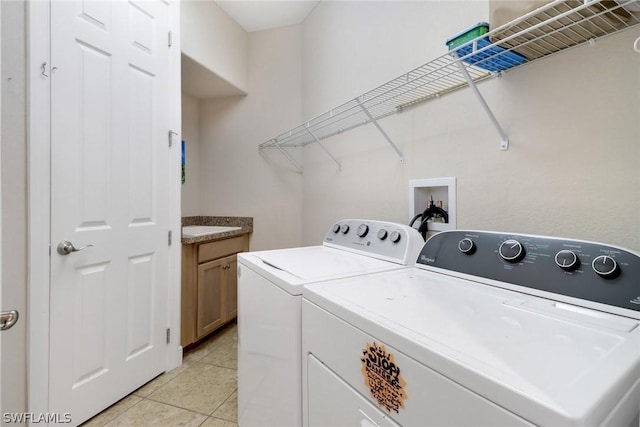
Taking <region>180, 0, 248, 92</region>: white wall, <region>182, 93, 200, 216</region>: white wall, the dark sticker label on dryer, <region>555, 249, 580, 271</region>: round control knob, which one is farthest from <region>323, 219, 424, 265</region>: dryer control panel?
<region>182, 93, 200, 216</region>: white wall

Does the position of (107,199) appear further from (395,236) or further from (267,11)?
(267,11)

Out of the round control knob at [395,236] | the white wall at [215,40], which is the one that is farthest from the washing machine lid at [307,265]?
the white wall at [215,40]

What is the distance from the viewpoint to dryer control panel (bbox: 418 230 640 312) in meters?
0.66

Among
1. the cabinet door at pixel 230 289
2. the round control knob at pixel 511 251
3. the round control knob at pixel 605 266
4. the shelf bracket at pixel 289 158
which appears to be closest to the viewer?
the round control knob at pixel 605 266

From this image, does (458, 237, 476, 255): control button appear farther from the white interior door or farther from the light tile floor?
the white interior door

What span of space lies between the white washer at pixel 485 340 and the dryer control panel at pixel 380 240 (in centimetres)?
19

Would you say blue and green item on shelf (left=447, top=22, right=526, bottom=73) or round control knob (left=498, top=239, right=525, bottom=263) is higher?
blue and green item on shelf (left=447, top=22, right=526, bottom=73)

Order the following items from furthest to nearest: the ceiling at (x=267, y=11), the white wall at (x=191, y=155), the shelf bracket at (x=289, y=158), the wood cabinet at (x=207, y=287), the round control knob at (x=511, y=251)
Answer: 1. the white wall at (x=191, y=155)
2. the shelf bracket at (x=289, y=158)
3. the ceiling at (x=267, y=11)
4. the wood cabinet at (x=207, y=287)
5. the round control knob at (x=511, y=251)

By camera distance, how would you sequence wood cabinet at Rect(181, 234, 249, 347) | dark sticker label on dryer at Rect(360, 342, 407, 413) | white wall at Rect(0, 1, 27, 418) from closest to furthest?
1. dark sticker label on dryer at Rect(360, 342, 407, 413)
2. white wall at Rect(0, 1, 27, 418)
3. wood cabinet at Rect(181, 234, 249, 347)

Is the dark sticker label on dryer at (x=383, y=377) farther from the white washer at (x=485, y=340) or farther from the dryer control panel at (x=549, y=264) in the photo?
the dryer control panel at (x=549, y=264)

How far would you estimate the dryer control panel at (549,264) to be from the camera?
0.66 metres

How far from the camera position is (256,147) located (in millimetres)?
2811

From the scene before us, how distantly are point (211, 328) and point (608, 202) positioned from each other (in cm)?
244

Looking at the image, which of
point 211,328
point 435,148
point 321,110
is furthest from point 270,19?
point 211,328
